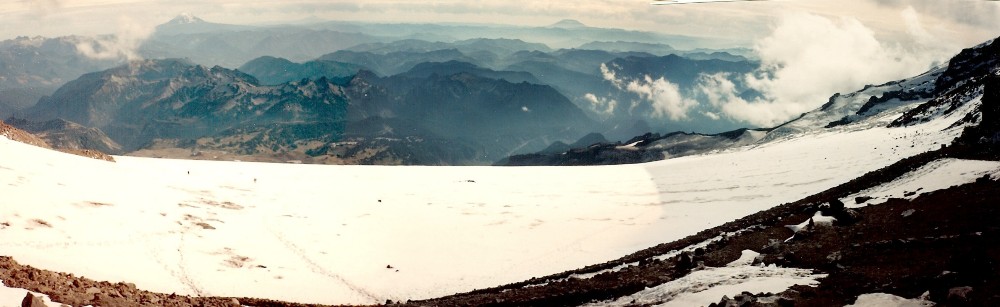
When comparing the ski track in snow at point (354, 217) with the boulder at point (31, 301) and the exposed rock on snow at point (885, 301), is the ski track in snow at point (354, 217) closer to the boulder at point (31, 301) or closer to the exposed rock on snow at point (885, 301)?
the boulder at point (31, 301)

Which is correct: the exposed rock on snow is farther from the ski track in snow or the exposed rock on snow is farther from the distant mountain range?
the distant mountain range

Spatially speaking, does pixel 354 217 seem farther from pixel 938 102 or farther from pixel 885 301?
pixel 938 102

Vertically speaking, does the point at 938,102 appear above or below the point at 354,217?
above

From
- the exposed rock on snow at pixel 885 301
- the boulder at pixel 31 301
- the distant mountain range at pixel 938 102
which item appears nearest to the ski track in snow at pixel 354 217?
the distant mountain range at pixel 938 102

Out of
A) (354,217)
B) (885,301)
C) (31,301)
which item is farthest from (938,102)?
(31,301)

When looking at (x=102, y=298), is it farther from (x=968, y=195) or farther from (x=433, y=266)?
(x=968, y=195)

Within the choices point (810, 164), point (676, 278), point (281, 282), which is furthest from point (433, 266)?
point (810, 164)

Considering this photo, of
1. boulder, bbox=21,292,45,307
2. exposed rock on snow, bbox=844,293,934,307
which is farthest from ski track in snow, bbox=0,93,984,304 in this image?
exposed rock on snow, bbox=844,293,934,307

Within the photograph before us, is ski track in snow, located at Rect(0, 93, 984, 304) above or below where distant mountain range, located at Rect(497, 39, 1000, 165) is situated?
below

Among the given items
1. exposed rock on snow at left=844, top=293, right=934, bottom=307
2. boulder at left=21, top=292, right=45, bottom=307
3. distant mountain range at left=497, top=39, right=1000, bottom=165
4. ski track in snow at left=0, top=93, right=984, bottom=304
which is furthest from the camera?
distant mountain range at left=497, top=39, right=1000, bottom=165
